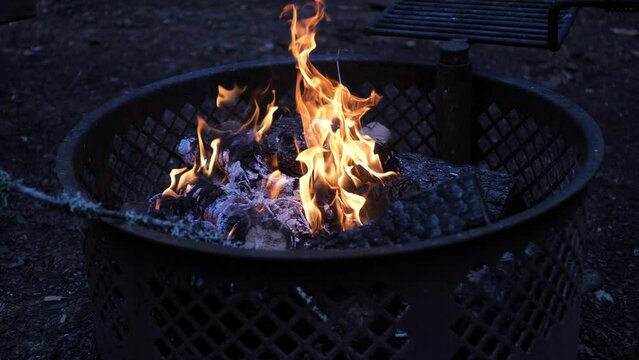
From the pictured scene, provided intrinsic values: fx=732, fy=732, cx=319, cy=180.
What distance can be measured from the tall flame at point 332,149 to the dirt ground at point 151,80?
495mm

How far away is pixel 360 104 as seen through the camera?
126 inches

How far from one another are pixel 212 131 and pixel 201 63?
2.83m

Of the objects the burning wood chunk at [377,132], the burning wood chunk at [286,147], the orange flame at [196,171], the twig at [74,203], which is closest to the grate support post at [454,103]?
the burning wood chunk at [377,132]

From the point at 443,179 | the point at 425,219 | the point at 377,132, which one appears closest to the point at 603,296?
the point at 443,179

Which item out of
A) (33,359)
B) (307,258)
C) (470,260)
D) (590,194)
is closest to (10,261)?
(33,359)

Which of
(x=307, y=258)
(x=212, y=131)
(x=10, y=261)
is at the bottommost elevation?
(x=10, y=261)

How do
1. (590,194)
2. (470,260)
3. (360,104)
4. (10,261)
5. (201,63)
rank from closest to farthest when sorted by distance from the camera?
(470,260), (360,104), (10,261), (590,194), (201,63)

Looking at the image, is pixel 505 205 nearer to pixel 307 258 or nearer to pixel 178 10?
pixel 307 258

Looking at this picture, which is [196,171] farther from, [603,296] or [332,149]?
[603,296]

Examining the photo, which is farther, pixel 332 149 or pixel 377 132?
pixel 377 132

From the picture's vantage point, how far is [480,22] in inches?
124

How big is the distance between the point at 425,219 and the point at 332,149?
608mm

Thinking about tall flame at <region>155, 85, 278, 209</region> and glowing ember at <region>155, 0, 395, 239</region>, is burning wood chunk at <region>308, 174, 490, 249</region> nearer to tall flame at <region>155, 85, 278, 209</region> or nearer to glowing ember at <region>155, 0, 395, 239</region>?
glowing ember at <region>155, 0, 395, 239</region>

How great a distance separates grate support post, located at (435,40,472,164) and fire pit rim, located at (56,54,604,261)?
14cm
